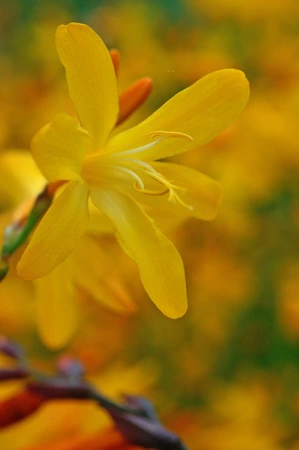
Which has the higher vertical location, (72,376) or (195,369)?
(72,376)

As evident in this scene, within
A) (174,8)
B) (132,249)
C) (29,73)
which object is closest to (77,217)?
(132,249)

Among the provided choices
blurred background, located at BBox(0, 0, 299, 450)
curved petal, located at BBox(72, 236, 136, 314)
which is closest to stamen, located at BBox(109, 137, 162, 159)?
curved petal, located at BBox(72, 236, 136, 314)

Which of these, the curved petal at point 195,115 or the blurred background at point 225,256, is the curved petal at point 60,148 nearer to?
the curved petal at point 195,115

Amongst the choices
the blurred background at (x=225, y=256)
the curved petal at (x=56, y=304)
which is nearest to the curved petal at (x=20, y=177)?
the curved petal at (x=56, y=304)

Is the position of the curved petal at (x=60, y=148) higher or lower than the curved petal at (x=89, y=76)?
lower

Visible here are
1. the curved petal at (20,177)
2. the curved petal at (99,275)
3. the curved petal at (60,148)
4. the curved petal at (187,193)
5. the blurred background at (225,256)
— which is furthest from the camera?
the blurred background at (225,256)

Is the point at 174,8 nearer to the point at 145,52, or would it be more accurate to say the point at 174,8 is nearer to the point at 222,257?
the point at 145,52

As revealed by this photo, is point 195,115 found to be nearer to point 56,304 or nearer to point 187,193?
point 187,193
